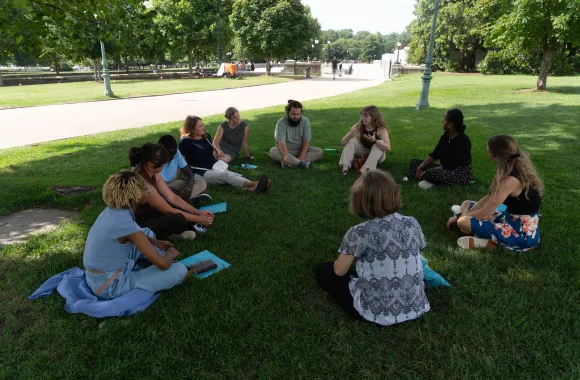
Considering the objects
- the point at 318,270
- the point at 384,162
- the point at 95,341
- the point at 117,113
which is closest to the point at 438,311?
the point at 318,270

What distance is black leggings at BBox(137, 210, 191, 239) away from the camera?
3.95 meters

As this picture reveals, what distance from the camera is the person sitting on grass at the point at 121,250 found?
285 cm

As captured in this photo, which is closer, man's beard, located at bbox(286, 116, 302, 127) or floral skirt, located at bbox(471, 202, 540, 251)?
floral skirt, located at bbox(471, 202, 540, 251)

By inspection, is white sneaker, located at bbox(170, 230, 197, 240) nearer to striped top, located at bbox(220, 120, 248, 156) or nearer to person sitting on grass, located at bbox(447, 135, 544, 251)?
person sitting on grass, located at bbox(447, 135, 544, 251)

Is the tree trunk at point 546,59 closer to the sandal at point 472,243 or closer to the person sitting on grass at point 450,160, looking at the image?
the person sitting on grass at point 450,160

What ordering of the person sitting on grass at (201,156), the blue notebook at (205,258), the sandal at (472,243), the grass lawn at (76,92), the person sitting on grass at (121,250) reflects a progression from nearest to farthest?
the person sitting on grass at (121,250), the blue notebook at (205,258), the sandal at (472,243), the person sitting on grass at (201,156), the grass lawn at (76,92)

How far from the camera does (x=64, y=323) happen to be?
9.51 feet

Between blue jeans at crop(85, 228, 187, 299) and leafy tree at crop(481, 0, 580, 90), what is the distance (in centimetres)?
1782

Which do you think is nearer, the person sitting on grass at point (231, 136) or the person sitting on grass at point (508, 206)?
the person sitting on grass at point (508, 206)

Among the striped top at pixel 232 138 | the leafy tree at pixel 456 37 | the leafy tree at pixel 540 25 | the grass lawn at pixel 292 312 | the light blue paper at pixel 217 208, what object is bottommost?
the grass lawn at pixel 292 312

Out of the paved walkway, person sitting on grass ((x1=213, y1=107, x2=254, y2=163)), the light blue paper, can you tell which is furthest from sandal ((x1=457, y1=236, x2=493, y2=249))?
the paved walkway

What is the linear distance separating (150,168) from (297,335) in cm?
224

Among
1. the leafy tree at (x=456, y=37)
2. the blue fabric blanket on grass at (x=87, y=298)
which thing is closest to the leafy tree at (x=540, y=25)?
the blue fabric blanket on grass at (x=87, y=298)

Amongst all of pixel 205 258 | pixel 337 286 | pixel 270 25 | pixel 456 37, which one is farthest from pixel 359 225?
pixel 456 37
